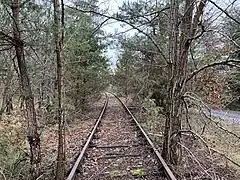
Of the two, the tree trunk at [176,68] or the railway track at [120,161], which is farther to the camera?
the tree trunk at [176,68]

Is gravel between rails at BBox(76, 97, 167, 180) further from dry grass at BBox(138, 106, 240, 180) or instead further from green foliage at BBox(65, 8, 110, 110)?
green foliage at BBox(65, 8, 110, 110)

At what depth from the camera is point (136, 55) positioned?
71.3 feet

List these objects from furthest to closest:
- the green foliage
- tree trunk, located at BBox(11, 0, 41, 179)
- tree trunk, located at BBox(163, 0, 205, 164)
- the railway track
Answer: the green foliage → tree trunk, located at BBox(163, 0, 205, 164) → the railway track → tree trunk, located at BBox(11, 0, 41, 179)

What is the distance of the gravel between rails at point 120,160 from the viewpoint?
20.8 feet

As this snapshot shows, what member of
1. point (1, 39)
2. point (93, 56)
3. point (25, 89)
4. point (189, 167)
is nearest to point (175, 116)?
point (189, 167)

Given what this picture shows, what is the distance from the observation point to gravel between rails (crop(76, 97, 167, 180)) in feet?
20.8

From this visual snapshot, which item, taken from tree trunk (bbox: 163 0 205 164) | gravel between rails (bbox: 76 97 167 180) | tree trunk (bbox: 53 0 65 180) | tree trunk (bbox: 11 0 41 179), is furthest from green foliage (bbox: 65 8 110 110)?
tree trunk (bbox: 53 0 65 180)

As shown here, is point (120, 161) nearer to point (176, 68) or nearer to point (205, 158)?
point (176, 68)

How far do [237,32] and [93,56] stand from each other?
14.8 m

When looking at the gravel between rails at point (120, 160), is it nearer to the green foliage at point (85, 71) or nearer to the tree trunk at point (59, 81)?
the tree trunk at point (59, 81)

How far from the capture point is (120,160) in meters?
7.68

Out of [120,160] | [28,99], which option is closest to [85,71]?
[120,160]

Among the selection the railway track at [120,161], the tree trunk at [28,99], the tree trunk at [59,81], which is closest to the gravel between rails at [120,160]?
the railway track at [120,161]

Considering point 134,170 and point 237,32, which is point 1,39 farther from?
point 237,32
